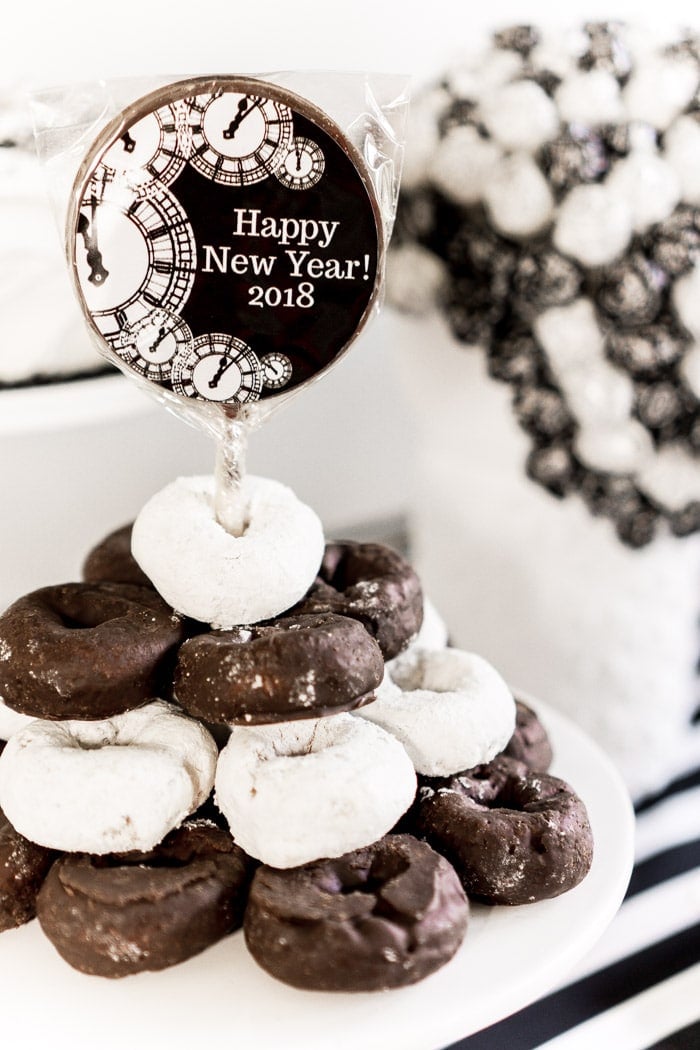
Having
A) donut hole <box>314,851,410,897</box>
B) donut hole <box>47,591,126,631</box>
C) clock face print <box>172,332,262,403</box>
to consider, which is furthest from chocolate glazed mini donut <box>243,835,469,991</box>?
clock face print <box>172,332,262,403</box>

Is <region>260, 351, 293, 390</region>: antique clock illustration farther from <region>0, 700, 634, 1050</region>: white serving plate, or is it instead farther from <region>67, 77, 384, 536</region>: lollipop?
<region>0, 700, 634, 1050</region>: white serving plate

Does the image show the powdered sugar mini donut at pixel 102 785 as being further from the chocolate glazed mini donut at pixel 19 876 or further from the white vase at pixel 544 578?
the white vase at pixel 544 578

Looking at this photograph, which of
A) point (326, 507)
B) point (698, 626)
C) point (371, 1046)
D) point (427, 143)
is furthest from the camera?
point (326, 507)

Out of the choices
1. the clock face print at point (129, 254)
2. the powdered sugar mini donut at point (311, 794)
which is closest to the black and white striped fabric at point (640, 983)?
the powdered sugar mini donut at point (311, 794)

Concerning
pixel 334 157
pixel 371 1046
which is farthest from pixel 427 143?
pixel 371 1046

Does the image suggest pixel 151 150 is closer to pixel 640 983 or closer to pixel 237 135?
pixel 237 135

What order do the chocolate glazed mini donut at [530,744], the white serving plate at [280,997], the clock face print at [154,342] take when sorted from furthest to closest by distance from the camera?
the chocolate glazed mini donut at [530,744]
the clock face print at [154,342]
the white serving plate at [280,997]

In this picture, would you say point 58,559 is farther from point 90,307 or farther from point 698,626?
point 698,626
